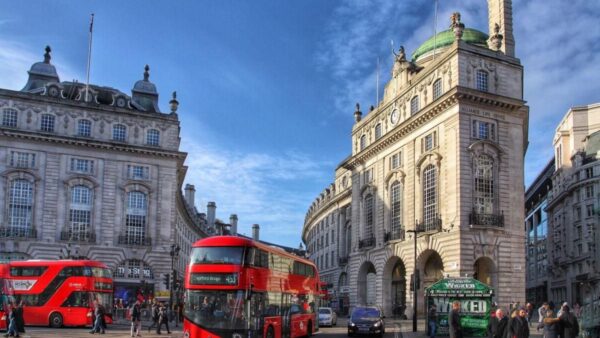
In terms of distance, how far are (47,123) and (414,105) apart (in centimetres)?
3427

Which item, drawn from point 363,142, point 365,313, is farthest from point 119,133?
point 365,313

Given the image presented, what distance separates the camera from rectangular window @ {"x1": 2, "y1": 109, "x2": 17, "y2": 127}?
196 ft

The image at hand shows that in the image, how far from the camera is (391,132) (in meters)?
54.5

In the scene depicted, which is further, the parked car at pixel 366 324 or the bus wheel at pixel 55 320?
the bus wheel at pixel 55 320

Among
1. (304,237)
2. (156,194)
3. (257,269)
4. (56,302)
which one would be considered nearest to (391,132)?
(156,194)

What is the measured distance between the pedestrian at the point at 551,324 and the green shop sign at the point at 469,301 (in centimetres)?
933

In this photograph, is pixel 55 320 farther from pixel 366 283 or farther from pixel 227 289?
pixel 366 283

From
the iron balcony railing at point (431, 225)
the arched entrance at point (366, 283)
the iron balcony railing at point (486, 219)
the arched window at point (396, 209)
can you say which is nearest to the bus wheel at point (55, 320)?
the iron balcony railing at point (431, 225)

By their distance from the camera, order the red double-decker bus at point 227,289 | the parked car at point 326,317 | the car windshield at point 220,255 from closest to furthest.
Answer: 1. the red double-decker bus at point 227,289
2. the car windshield at point 220,255
3. the parked car at point 326,317

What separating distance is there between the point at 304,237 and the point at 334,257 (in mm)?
47947

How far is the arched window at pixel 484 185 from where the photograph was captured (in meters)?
45.0

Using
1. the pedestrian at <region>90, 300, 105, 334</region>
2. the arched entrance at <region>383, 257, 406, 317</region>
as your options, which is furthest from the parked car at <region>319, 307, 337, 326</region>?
the pedestrian at <region>90, 300, 105, 334</region>

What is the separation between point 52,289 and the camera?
3650 cm

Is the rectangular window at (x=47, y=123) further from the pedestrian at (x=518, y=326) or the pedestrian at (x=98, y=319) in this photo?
the pedestrian at (x=518, y=326)
